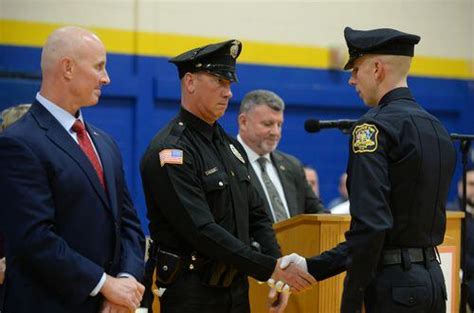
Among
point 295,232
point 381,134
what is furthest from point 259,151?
point 381,134

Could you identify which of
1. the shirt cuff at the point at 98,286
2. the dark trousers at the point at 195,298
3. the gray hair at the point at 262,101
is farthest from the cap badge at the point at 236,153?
the gray hair at the point at 262,101

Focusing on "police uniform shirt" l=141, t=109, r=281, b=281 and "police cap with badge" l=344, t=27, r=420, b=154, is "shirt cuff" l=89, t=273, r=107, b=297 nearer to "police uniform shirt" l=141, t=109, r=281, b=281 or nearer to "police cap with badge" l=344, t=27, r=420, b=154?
"police uniform shirt" l=141, t=109, r=281, b=281

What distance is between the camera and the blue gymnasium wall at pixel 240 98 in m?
7.44

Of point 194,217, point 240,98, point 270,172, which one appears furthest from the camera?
point 240,98

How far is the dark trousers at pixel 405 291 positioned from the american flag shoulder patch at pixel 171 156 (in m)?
1.02

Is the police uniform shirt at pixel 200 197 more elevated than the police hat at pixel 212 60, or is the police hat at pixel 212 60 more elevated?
the police hat at pixel 212 60

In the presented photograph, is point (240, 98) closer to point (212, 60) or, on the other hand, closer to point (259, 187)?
→ point (259, 187)

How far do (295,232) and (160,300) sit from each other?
79 cm

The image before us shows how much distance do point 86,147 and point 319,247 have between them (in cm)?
132

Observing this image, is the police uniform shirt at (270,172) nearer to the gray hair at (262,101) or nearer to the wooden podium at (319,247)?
the gray hair at (262,101)

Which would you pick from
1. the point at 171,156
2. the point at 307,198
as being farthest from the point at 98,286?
the point at 307,198

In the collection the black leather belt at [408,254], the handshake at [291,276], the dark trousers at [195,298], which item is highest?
the black leather belt at [408,254]

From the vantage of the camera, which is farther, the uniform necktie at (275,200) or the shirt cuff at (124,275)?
the uniform necktie at (275,200)

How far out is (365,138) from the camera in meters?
3.45
